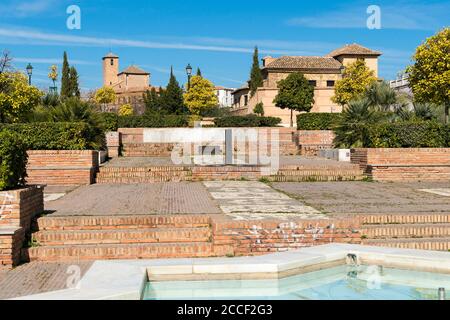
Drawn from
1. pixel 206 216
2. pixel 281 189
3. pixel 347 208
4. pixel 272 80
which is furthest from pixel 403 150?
pixel 272 80

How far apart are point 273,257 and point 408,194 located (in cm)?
637

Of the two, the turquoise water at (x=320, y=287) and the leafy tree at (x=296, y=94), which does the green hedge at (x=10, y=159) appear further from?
the leafy tree at (x=296, y=94)

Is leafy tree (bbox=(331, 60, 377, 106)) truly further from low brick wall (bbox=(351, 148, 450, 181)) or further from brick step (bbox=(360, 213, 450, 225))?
brick step (bbox=(360, 213, 450, 225))

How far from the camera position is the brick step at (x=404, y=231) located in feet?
25.9

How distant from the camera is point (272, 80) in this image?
59188 mm

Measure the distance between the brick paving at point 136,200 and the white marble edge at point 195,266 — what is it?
278 centimetres

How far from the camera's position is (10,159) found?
721 centimetres

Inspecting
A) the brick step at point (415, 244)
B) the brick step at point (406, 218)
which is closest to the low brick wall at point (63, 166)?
the brick step at point (406, 218)

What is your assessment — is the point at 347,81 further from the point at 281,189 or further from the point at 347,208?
the point at 347,208

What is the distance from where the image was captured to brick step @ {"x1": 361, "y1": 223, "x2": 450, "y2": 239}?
7883 millimetres

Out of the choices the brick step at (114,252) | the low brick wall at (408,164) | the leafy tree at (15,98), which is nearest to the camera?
the brick step at (114,252)

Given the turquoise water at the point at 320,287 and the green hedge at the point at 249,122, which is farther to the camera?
the green hedge at the point at 249,122

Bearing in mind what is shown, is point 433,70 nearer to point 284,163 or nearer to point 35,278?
point 284,163

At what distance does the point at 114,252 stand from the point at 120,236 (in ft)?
1.41
